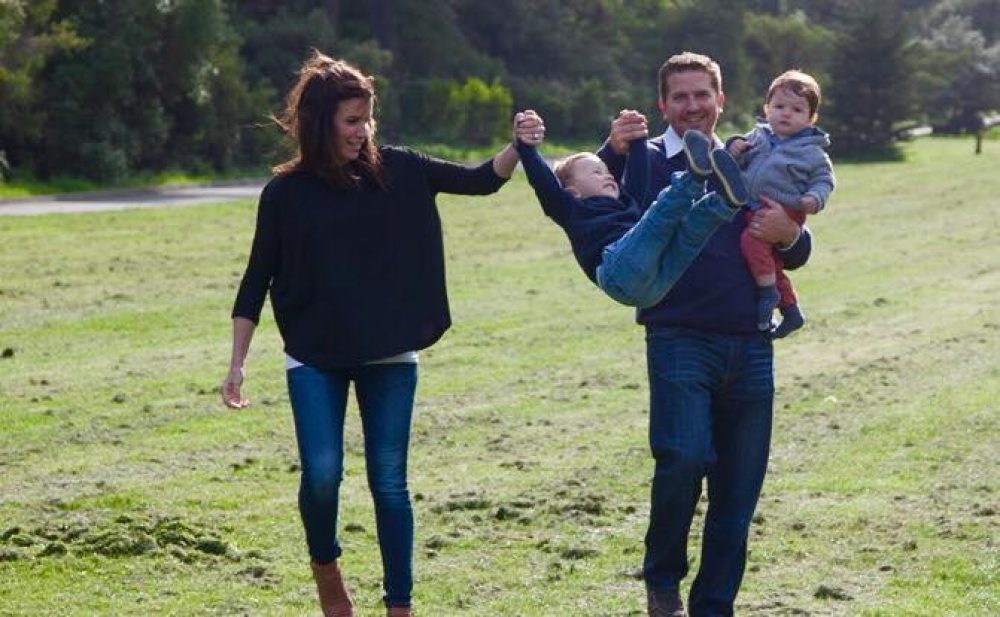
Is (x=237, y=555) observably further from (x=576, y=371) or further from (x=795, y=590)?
(x=576, y=371)

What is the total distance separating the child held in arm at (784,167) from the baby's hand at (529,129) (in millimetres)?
663

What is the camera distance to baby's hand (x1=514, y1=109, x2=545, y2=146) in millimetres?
6352

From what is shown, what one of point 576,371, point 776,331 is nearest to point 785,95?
point 776,331

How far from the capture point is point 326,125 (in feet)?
20.7

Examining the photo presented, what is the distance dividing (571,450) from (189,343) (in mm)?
5586

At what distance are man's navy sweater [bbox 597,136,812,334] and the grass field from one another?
1.37 m

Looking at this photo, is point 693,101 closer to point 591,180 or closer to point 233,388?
point 591,180

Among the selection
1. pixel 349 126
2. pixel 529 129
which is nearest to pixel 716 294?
pixel 529 129

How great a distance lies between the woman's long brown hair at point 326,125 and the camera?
6324 millimetres

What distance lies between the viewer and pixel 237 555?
802 cm

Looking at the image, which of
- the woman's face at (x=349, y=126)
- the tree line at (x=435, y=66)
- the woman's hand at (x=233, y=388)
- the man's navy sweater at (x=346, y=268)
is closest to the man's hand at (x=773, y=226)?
the man's navy sweater at (x=346, y=268)

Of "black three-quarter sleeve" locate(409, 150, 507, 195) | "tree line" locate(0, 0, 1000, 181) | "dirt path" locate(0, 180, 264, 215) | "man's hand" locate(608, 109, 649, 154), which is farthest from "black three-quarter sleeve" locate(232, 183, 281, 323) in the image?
"dirt path" locate(0, 180, 264, 215)

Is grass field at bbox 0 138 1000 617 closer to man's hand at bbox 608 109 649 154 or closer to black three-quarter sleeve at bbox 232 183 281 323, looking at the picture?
black three-quarter sleeve at bbox 232 183 281 323

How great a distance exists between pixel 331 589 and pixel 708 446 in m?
1.39
